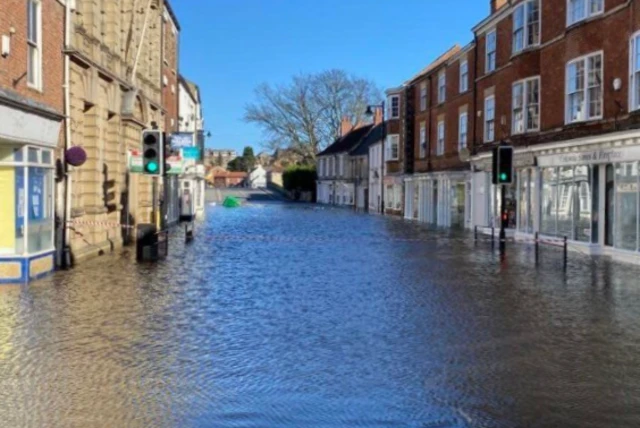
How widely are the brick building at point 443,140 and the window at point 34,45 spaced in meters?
23.7

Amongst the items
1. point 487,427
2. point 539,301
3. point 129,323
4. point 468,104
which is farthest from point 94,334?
point 468,104

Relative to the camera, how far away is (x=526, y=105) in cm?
2719

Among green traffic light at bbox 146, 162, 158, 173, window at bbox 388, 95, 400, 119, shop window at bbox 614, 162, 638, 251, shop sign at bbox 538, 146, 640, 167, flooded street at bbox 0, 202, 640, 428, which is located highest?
window at bbox 388, 95, 400, 119

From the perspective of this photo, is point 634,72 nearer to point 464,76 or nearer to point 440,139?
point 464,76

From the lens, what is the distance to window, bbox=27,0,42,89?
48.8 ft

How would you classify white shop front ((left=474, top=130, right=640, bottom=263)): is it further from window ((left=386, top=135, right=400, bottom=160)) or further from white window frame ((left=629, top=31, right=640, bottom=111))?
window ((left=386, top=135, right=400, bottom=160))

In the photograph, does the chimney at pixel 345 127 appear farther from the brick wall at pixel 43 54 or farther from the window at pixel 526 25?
the brick wall at pixel 43 54

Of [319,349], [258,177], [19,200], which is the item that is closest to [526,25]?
[19,200]

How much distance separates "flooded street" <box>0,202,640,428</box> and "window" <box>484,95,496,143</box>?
16.1 meters

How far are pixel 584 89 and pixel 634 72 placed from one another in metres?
2.95

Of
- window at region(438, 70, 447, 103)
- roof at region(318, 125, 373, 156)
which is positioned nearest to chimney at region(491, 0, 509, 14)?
window at region(438, 70, 447, 103)

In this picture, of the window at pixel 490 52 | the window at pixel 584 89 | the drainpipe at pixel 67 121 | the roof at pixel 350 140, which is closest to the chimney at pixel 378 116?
Answer: the roof at pixel 350 140

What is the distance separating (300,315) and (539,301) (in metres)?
4.20

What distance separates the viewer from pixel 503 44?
30.4 metres
